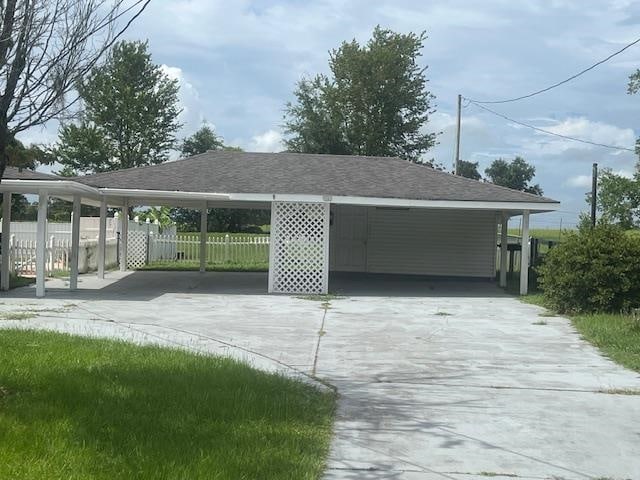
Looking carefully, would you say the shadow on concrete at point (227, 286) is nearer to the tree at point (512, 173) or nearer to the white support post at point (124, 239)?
the white support post at point (124, 239)

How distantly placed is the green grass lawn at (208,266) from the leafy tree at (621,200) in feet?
47.9

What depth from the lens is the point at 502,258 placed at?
73.0ft

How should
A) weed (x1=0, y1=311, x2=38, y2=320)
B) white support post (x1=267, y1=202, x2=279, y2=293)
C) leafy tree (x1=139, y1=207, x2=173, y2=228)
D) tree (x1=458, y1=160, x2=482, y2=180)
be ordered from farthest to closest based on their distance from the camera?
tree (x1=458, y1=160, x2=482, y2=180) < leafy tree (x1=139, y1=207, x2=173, y2=228) < white support post (x1=267, y1=202, x2=279, y2=293) < weed (x1=0, y1=311, x2=38, y2=320)

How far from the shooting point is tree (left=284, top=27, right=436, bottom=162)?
48.2m

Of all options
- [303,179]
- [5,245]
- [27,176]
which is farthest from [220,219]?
[27,176]

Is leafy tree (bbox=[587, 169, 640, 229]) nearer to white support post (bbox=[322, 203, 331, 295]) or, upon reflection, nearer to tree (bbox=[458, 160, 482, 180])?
white support post (bbox=[322, 203, 331, 295])

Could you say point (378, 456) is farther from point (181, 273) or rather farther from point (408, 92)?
point (408, 92)

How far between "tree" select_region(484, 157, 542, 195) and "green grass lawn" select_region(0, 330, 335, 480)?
3195 inches

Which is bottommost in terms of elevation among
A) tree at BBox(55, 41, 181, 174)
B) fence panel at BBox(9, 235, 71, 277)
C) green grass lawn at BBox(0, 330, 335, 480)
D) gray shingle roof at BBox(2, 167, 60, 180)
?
green grass lawn at BBox(0, 330, 335, 480)

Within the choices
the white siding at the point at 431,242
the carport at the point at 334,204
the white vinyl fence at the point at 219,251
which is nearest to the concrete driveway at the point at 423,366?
the carport at the point at 334,204

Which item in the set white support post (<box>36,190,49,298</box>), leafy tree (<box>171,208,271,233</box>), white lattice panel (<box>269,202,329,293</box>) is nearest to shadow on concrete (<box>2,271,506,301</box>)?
white support post (<box>36,190,49,298</box>)

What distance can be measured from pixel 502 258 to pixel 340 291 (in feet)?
Result: 20.1

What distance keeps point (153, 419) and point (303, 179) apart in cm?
1383

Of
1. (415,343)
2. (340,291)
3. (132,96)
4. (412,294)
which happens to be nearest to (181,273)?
(340,291)
